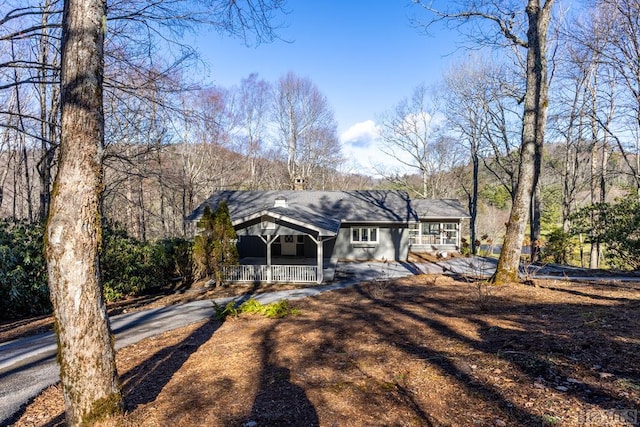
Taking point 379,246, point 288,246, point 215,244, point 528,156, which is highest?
point 528,156

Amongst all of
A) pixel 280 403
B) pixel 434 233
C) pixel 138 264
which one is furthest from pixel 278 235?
pixel 434 233

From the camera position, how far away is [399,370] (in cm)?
416

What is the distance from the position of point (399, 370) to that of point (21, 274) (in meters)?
11.2

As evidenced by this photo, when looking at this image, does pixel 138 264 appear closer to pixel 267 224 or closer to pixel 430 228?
pixel 267 224

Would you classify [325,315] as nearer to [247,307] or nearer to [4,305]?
[247,307]

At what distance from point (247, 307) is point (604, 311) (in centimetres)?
731

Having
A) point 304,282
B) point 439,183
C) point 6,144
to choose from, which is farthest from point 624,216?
point 6,144

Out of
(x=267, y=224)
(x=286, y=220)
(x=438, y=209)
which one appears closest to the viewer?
(x=286, y=220)

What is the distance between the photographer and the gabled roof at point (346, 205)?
1970 cm

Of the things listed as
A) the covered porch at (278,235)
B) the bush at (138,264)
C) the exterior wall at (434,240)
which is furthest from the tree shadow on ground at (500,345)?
the exterior wall at (434,240)

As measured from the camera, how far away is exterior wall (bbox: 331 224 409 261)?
66.6 feet

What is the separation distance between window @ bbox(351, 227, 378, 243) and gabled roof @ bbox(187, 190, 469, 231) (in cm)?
76

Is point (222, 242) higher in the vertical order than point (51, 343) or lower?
higher

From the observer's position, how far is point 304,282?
47.2 ft
